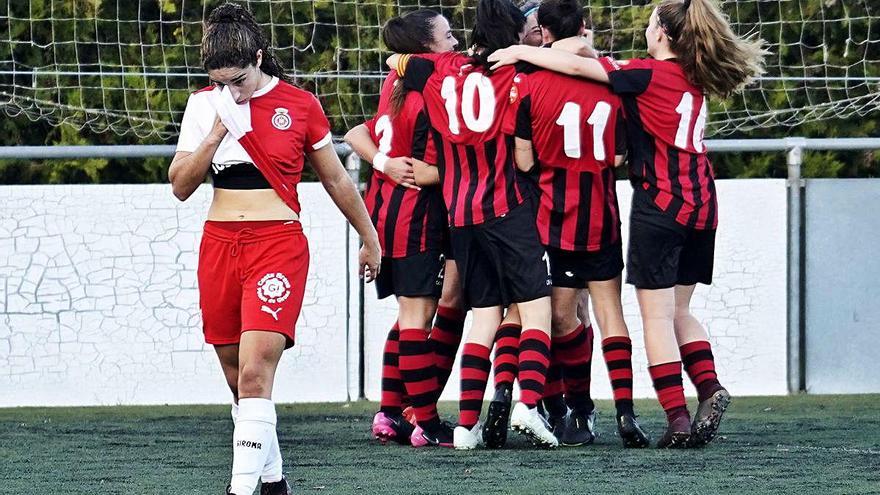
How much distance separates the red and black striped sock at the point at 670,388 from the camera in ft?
21.1

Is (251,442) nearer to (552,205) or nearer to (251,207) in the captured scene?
(251,207)

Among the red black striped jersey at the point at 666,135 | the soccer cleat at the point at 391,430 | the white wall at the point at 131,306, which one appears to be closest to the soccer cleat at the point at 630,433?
the red black striped jersey at the point at 666,135

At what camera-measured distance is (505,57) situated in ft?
20.9

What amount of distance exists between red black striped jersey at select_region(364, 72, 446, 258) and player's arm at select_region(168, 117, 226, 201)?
1664 mm

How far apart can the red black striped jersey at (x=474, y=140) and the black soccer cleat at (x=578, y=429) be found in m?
0.92

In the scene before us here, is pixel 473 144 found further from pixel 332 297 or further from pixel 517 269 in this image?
pixel 332 297

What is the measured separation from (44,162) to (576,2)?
4160 millimetres

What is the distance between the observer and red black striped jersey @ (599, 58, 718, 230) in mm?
6430

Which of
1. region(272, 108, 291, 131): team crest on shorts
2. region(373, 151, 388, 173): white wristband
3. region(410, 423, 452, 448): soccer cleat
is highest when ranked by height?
region(272, 108, 291, 131): team crest on shorts

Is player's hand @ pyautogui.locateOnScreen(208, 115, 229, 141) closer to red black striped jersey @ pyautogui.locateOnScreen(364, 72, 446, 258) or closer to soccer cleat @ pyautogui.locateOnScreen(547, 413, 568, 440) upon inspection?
red black striped jersey @ pyautogui.locateOnScreen(364, 72, 446, 258)

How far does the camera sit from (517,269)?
643 cm

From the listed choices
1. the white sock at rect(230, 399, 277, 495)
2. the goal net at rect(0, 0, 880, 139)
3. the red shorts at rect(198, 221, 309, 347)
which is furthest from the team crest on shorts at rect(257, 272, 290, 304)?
the goal net at rect(0, 0, 880, 139)

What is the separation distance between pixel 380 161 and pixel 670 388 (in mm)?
1520

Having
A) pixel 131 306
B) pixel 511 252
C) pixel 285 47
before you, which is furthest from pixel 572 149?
pixel 285 47
